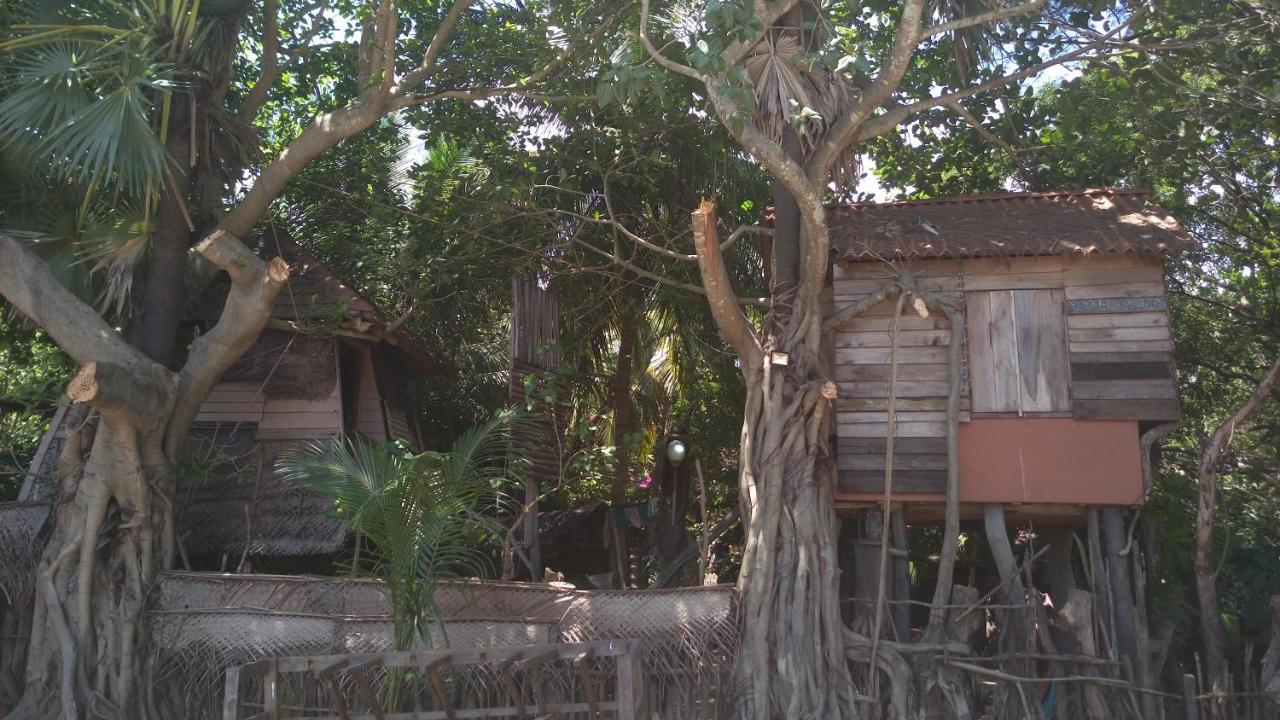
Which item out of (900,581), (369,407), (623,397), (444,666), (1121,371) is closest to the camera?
(444,666)

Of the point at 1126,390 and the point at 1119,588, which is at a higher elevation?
the point at 1126,390

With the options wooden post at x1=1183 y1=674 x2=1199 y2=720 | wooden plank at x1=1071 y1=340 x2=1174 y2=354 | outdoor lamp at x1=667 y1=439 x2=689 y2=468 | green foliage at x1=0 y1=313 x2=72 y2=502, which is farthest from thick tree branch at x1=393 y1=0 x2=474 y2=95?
wooden post at x1=1183 y1=674 x2=1199 y2=720

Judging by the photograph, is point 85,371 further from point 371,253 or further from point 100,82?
point 371,253

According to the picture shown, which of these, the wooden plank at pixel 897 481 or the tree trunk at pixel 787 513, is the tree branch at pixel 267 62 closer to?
the tree trunk at pixel 787 513

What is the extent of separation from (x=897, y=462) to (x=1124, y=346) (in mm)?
2001

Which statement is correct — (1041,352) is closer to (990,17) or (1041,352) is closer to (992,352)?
(992,352)

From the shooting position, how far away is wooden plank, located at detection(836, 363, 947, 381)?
9.02 metres

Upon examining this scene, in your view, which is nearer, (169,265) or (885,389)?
(885,389)

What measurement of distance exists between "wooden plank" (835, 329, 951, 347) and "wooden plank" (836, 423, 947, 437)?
66cm

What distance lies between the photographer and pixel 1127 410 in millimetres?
8617

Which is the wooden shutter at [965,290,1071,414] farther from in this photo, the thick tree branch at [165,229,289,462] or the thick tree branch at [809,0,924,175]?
the thick tree branch at [165,229,289,462]

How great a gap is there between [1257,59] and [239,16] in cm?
939

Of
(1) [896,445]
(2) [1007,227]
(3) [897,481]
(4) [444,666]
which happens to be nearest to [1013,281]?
(2) [1007,227]

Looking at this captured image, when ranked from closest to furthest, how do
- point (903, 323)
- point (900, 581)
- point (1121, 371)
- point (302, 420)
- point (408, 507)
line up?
point (408, 507) → point (1121, 371) → point (900, 581) → point (903, 323) → point (302, 420)
